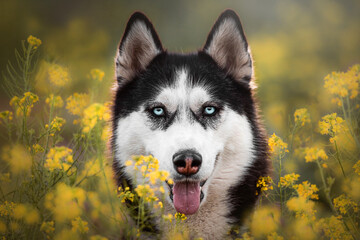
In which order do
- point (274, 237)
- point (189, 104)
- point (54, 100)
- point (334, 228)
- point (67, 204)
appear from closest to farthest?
point (67, 204)
point (274, 237)
point (334, 228)
point (189, 104)
point (54, 100)

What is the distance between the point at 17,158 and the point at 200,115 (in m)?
1.31

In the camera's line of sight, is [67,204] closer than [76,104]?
Yes

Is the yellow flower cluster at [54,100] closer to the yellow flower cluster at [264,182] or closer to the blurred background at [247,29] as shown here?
the yellow flower cluster at [264,182]

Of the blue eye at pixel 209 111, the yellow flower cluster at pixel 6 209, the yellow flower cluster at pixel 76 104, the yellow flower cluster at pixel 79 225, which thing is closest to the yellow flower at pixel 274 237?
the blue eye at pixel 209 111

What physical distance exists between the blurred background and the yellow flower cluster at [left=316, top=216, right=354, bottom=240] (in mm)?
2277

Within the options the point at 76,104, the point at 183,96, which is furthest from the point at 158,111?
the point at 76,104

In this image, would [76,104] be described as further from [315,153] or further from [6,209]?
[315,153]

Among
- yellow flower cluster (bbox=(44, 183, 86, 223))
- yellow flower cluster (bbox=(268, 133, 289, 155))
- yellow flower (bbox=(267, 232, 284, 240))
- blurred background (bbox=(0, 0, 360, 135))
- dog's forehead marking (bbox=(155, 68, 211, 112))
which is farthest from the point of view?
blurred background (bbox=(0, 0, 360, 135))

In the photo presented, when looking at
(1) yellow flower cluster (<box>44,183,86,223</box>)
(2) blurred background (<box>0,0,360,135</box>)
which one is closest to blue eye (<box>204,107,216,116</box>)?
(1) yellow flower cluster (<box>44,183,86,223</box>)

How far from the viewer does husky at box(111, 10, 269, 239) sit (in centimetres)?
256

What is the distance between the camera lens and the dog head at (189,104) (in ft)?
8.02

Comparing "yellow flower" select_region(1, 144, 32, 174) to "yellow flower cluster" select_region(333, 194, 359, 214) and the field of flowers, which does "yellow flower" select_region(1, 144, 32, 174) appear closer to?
the field of flowers

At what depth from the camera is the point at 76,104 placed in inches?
129

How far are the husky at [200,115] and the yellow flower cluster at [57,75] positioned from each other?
0.48 meters
